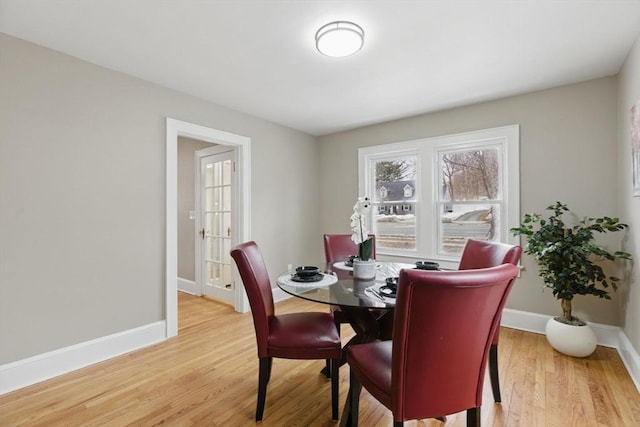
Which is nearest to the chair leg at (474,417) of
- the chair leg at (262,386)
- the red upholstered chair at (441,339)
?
the red upholstered chair at (441,339)

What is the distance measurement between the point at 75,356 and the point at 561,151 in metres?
4.65

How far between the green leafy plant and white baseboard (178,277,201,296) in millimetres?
4244

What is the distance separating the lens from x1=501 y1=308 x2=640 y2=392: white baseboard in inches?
82.6

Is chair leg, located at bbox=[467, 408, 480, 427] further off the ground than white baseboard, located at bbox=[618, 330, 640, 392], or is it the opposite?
chair leg, located at bbox=[467, 408, 480, 427]

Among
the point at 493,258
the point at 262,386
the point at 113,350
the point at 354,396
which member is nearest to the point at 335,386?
the point at 354,396

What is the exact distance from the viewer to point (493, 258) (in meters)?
2.04

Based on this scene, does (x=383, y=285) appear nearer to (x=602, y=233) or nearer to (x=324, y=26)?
(x=324, y=26)

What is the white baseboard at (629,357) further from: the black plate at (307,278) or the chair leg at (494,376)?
the black plate at (307,278)

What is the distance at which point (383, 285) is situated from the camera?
1797mm

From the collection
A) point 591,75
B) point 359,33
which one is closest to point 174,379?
point 359,33

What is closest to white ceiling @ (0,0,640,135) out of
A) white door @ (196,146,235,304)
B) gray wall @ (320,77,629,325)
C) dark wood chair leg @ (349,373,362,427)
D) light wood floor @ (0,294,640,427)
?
gray wall @ (320,77,629,325)

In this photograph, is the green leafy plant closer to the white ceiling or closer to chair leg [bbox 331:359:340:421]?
the white ceiling

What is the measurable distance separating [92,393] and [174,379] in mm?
501

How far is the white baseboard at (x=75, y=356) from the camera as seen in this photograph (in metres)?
2.00
